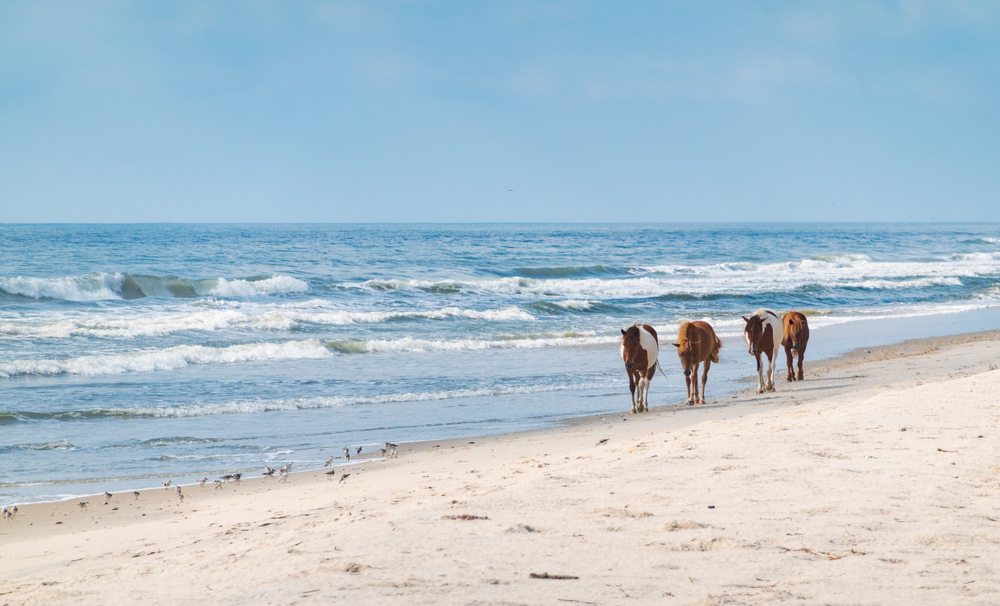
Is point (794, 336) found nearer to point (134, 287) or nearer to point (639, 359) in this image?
point (639, 359)

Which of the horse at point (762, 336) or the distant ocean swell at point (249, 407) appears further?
the horse at point (762, 336)

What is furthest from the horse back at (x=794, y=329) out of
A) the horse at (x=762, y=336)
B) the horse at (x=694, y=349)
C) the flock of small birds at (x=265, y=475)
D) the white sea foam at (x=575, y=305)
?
the white sea foam at (x=575, y=305)

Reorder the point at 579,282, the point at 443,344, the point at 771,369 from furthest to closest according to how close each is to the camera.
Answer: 1. the point at 579,282
2. the point at 443,344
3. the point at 771,369

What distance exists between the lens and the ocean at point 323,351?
8.66 m

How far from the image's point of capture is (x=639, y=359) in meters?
10.0

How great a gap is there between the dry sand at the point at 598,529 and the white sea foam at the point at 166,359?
789cm

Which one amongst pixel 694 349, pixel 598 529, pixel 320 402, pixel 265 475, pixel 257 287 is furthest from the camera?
pixel 257 287

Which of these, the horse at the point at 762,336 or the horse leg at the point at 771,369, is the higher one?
the horse at the point at 762,336

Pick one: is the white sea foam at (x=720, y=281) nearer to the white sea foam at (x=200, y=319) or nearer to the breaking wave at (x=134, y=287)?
the breaking wave at (x=134, y=287)

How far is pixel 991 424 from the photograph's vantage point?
586cm

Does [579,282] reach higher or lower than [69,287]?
lower

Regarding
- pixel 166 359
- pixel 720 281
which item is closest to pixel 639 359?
pixel 166 359

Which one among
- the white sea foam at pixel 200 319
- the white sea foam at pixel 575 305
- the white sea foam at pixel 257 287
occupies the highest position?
the white sea foam at pixel 257 287

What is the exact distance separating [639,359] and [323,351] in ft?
26.5
